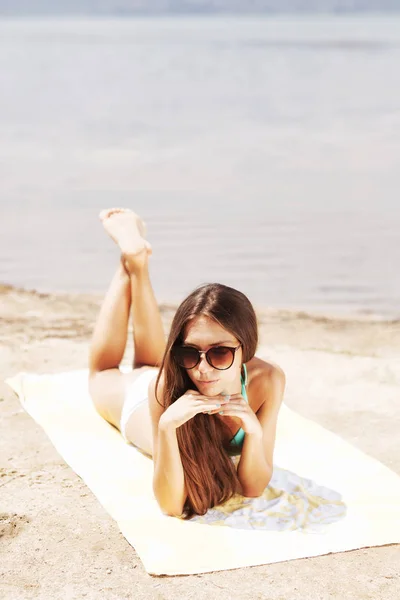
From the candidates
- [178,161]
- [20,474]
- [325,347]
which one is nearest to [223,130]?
[178,161]

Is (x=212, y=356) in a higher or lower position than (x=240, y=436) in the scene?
higher

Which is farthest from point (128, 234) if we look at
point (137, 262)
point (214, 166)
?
point (214, 166)

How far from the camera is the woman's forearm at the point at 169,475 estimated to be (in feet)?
10.9

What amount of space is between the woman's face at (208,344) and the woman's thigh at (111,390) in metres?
1.11

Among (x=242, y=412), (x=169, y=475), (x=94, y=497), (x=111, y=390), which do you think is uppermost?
(x=242, y=412)

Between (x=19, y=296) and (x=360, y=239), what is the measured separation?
4.68 metres

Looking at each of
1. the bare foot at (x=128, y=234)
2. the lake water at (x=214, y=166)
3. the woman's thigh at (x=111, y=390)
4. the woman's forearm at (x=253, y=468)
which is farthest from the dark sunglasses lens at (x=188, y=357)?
the lake water at (x=214, y=166)

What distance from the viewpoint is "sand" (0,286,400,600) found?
3.03 m

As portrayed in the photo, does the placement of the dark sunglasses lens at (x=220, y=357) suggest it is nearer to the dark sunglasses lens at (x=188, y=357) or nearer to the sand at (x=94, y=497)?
the dark sunglasses lens at (x=188, y=357)

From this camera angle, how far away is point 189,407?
3.27 metres

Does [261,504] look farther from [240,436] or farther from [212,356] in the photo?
[212,356]

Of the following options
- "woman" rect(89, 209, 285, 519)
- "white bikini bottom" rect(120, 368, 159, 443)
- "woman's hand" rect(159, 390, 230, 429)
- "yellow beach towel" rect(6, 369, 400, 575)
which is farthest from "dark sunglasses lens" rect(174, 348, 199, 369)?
"white bikini bottom" rect(120, 368, 159, 443)

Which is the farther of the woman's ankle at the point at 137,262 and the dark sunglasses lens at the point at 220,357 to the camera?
the woman's ankle at the point at 137,262

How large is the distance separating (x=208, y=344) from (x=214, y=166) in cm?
1066
